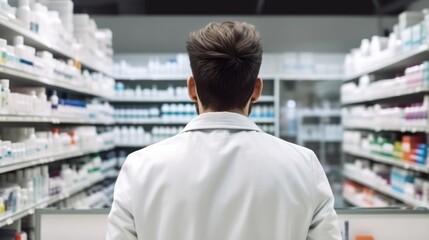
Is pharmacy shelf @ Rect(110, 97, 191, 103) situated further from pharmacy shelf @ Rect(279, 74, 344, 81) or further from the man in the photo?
the man

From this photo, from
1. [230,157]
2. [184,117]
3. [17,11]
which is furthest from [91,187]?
[230,157]

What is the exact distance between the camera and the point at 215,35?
1203mm

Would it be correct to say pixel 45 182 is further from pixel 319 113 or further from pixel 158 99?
pixel 319 113

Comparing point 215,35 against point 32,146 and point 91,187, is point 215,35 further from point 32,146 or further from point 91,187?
point 91,187

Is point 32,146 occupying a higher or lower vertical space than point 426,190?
higher

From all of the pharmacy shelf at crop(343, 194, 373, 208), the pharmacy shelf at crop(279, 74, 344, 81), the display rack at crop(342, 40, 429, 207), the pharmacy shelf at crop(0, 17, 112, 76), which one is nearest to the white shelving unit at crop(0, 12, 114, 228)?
the pharmacy shelf at crop(0, 17, 112, 76)

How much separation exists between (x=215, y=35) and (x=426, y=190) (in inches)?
158

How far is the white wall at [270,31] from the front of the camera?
874cm

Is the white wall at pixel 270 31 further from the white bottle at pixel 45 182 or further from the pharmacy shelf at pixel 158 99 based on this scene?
the white bottle at pixel 45 182

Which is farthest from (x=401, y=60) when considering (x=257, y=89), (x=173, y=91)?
(x=257, y=89)

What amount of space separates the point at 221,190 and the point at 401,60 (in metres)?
4.63

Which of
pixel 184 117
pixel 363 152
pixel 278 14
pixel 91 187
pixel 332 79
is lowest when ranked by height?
pixel 91 187

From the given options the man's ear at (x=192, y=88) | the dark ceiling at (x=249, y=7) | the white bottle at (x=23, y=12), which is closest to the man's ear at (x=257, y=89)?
the man's ear at (x=192, y=88)

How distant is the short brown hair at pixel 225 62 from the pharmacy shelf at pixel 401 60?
362 centimetres
